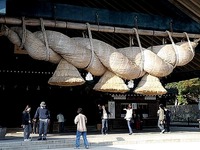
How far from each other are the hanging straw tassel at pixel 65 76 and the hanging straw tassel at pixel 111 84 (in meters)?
0.75

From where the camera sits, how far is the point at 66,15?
1193 cm

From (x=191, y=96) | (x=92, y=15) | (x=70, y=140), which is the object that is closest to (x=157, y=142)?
(x=70, y=140)

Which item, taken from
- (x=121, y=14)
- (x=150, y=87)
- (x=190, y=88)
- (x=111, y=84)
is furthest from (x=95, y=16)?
(x=190, y=88)

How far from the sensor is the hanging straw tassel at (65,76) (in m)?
10.3

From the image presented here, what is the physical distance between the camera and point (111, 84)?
1088 centimetres

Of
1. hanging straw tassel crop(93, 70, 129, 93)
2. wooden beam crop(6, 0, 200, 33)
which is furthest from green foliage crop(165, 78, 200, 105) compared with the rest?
hanging straw tassel crop(93, 70, 129, 93)

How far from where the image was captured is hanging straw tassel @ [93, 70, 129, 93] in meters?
10.8

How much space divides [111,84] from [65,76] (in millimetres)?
1450

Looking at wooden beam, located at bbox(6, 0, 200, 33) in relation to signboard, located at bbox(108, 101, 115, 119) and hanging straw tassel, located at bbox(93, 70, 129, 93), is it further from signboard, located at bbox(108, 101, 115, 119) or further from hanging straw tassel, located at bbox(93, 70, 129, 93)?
signboard, located at bbox(108, 101, 115, 119)

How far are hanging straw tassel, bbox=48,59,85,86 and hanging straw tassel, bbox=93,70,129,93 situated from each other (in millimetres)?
753

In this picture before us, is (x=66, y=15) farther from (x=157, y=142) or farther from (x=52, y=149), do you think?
(x=157, y=142)

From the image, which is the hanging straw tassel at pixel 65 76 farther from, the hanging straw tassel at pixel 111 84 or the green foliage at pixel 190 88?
the green foliage at pixel 190 88

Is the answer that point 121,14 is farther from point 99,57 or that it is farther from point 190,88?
point 190,88

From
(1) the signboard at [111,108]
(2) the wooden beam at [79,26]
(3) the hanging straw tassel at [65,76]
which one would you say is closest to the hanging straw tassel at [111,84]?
(3) the hanging straw tassel at [65,76]
